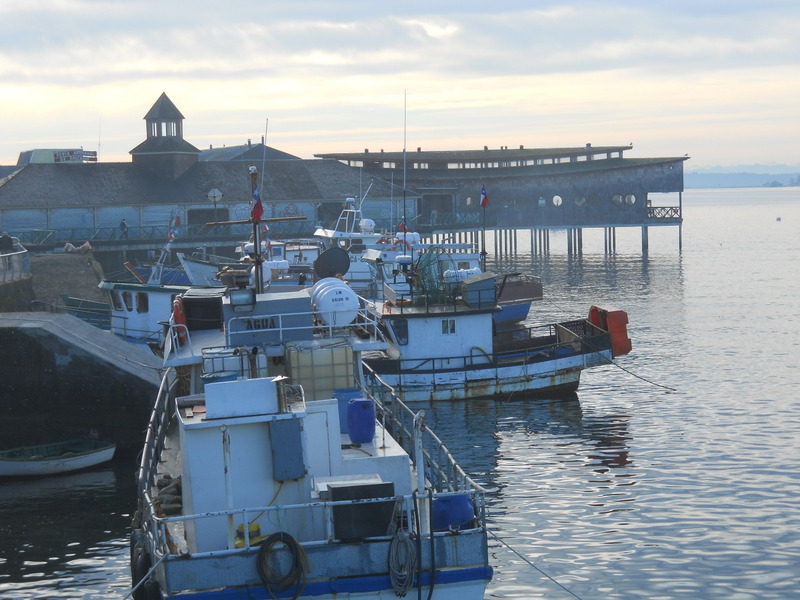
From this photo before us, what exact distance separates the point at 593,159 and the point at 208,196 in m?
43.8

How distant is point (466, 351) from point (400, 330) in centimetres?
277

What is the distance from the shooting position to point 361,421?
1864cm

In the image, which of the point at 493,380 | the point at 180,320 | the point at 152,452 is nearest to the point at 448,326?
the point at 493,380

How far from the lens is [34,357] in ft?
101

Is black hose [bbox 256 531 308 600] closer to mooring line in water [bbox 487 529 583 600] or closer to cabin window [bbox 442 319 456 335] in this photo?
mooring line in water [bbox 487 529 583 600]

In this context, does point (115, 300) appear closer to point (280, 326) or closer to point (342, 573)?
point (280, 326)

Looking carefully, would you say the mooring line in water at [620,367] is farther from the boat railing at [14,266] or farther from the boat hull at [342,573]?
the boat railing at [14,266]

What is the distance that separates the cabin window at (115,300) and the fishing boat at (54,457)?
1452 centimetres

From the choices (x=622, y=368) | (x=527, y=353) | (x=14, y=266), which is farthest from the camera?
(x=14, y=266)

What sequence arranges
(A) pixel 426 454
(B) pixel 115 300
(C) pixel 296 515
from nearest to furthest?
1. (C) pixel 296 515
2. (A) pixel 426 454
3. (B) pixel 115 300

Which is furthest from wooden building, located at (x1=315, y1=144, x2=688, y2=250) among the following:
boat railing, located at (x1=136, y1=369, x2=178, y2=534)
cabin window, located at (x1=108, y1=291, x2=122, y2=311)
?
boat railing, located at (x1=136, y1=369, x2=178, y2=534)

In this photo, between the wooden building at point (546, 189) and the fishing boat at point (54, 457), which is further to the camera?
the wooden building at point (546, 189)

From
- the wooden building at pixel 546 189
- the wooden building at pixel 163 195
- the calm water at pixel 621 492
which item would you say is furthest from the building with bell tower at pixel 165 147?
the calm water at pixel 621 492

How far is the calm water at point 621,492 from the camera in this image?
21953mm
